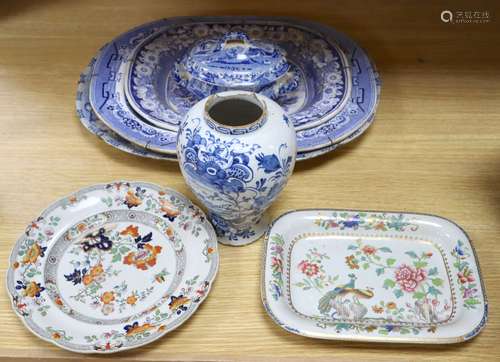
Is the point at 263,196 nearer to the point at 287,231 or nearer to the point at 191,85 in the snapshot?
the point at 287,231

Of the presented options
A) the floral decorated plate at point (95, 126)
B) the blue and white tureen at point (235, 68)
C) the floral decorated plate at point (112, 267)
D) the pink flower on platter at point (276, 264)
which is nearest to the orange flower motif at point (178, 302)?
the floral decorated plate at point (112, 267)

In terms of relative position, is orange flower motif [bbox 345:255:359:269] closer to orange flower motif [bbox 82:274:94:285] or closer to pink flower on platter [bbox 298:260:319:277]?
pink flower on platter [bbox 298:260:319:277]

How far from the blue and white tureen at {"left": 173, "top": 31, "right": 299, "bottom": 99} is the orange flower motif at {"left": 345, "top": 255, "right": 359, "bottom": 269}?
0.30m

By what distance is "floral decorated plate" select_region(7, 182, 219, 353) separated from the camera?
1.92 feet

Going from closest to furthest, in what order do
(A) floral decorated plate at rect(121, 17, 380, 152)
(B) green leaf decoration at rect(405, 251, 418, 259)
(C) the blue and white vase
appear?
1. (C) the blue and white vase
2. (B) green leaf decoration at rect(405, 251, 418, 259)
3. (A) floral decorated plate at rect(121, 17, 380, 152)

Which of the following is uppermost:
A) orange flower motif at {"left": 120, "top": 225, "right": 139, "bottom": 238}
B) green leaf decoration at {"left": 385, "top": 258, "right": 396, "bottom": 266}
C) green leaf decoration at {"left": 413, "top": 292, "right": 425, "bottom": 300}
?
orange flower motif at {"left": 120, "top": 225, "right": 139, "bottom": 238}

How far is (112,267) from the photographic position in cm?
67

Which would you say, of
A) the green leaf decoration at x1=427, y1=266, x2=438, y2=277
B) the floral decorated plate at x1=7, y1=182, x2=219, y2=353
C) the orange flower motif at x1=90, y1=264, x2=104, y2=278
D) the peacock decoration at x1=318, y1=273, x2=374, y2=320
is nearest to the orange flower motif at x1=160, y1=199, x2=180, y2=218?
the floral decorated plate at x1=7, y1=182, x2=219, y2=353

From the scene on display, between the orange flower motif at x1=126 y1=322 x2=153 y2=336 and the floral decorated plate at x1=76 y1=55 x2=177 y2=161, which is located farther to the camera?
the floral decorated plate at x1=76 y1=55 x2=177 y2=161

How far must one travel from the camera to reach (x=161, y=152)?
0.75 meters

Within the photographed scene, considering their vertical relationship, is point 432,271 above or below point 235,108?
below

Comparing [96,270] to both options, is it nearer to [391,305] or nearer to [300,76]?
[391,305]

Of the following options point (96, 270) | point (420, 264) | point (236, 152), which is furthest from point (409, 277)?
point (96, 270)

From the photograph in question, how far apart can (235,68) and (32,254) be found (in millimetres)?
401
